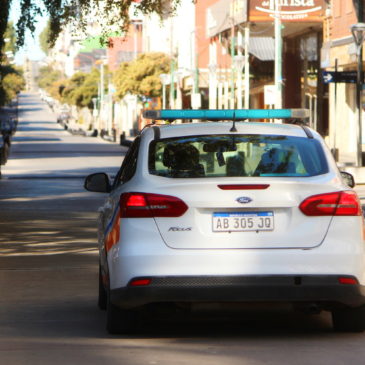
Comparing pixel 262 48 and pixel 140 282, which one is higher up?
pixel 262 48

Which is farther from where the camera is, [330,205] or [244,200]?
[330,205]

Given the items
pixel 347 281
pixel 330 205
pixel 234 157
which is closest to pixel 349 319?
pixel 347 281

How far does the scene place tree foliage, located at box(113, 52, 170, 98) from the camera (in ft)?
343

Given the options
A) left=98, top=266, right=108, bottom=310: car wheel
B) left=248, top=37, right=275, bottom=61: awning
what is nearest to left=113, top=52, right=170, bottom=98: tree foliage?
left=248, top=37, right=275, bottom=61: awning

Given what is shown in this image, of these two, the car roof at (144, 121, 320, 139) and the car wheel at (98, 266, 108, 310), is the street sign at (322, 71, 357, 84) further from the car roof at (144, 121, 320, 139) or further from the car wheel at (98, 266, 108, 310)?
the car roof at (144, 121, 320, 139)

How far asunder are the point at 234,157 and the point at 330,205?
0.85 metres

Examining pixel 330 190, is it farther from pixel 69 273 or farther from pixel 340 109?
pixel 340 109

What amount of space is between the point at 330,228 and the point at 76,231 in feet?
35.1

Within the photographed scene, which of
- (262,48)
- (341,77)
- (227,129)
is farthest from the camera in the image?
(262,48)

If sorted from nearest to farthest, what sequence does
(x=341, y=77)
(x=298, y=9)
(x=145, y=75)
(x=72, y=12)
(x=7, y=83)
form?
1. (x=72, y=12)
2. (x=341, y=77)
3. (x=298, y=9)
4. (x=145, y=75)
5. (x=7, y=83)

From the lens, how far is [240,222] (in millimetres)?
8055

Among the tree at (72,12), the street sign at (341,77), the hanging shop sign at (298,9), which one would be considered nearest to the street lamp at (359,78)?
the street sign at (341,77)

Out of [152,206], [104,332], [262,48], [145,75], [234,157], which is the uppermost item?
[262,48]

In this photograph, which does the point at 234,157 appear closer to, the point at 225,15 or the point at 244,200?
the point at 244,200
